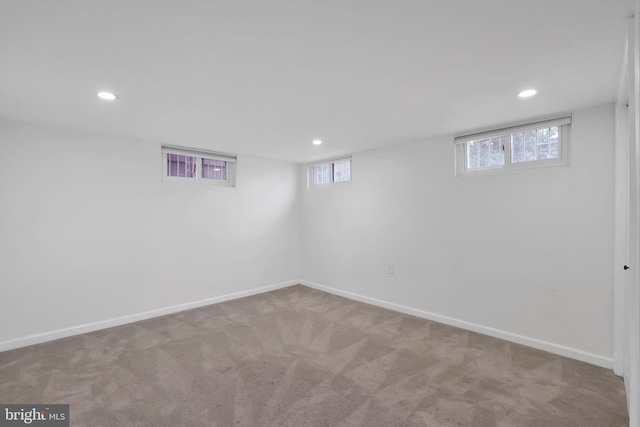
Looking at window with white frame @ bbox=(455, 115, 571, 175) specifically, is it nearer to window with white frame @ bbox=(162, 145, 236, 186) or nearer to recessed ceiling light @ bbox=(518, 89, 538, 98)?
recessed ceiling light @ bbox=(518, 89, 538, 98)

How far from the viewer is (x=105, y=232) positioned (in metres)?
3.56

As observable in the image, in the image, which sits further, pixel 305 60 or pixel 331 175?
pixel 331 175

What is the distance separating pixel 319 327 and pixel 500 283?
2101 mm

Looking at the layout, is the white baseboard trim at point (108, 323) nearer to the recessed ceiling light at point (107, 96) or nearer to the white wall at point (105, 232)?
the white wall at point (105, 232)

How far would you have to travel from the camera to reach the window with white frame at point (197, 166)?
162 inches

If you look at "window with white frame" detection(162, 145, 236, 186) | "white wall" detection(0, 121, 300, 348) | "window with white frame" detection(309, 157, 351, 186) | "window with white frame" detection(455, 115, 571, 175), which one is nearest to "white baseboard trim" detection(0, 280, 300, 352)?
"white wall" detection(0, 121, 300, 348)

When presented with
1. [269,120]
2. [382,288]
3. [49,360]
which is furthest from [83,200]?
[382,288]

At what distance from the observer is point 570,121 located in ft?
9.13

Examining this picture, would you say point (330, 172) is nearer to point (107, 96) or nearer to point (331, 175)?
point (331, 175)

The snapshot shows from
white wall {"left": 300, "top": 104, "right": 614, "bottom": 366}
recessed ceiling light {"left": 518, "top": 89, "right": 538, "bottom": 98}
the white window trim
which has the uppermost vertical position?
recessed ceiling light {"left": 518, "top": 89, "right": 538, "bottom": 98}

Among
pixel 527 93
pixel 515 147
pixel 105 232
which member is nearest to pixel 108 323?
pixel 105 232

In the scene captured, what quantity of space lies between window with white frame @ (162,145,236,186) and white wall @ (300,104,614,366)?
6.20 feet

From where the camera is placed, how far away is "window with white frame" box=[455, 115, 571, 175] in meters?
2.88

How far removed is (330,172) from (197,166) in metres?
2.21
